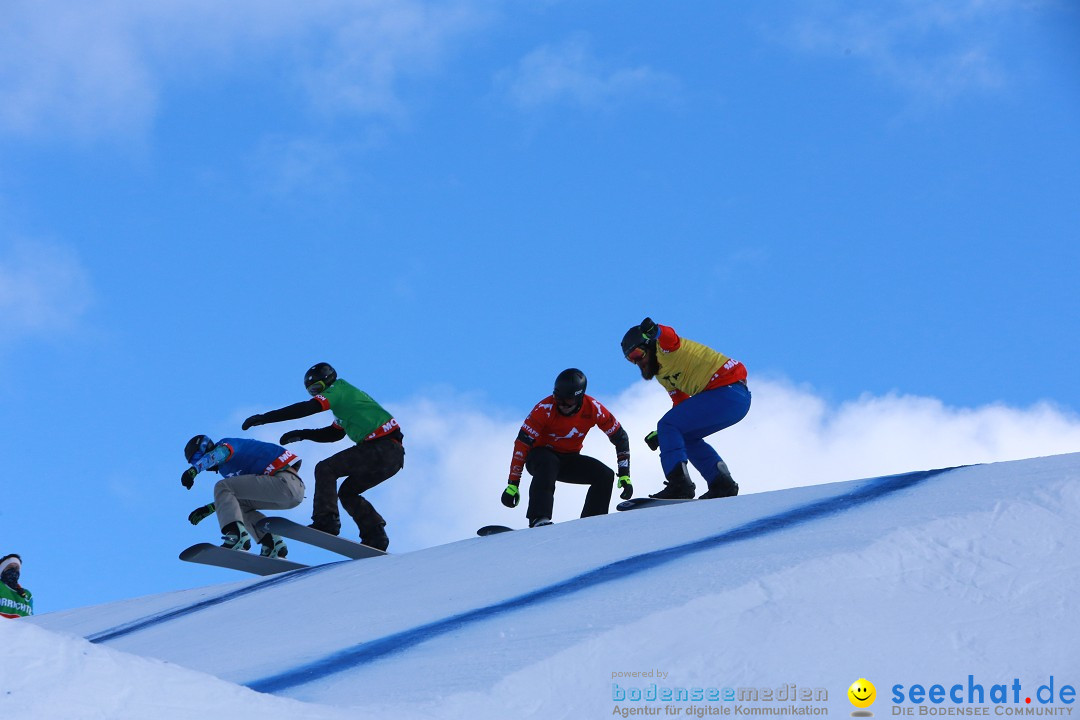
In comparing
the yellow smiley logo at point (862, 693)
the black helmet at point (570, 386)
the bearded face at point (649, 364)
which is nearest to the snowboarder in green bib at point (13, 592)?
the black helmet at point (570, 386)

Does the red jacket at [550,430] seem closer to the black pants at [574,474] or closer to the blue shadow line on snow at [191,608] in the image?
the black pants at [574,474]

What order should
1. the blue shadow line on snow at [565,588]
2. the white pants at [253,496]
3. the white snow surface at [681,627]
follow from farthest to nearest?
1. the white pants at [253,496]
2. the blue shadow line on snow at [565,588]
3. the white snow surface at [681,627]

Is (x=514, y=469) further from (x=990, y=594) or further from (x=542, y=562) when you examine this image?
(x=990, y=594)

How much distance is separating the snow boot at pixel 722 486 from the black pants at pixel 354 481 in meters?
2.50

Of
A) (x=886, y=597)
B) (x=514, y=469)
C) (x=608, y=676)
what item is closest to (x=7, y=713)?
(x=608, y=676)

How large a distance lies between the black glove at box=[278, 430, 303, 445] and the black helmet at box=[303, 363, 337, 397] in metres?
0.35

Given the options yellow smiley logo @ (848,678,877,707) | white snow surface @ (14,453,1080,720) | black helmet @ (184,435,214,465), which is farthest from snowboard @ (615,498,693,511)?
yellow smiley logo @ (848,678,877,707)

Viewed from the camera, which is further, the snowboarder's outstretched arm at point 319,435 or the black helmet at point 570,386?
the snowboarder's outstretched arm at point 319,435

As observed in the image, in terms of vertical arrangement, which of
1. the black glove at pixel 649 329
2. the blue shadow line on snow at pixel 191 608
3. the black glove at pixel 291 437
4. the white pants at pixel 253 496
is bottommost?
the blue shadow line on snow at pixel 191 608

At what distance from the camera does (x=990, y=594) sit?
167 inches

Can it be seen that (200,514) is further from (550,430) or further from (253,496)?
(550,430)

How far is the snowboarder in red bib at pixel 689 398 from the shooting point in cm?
849

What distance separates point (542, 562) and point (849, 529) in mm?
1742

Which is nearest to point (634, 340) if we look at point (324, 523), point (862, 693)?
point (324, 523)
